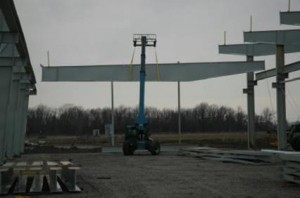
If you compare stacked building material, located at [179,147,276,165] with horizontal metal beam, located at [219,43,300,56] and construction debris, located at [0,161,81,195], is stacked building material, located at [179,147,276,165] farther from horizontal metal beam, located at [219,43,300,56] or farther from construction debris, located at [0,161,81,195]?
construction debris, located at [0,161,81,195]

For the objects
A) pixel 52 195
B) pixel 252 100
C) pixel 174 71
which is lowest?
pixel 52 195

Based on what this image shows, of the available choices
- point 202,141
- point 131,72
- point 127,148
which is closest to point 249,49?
point 131,72

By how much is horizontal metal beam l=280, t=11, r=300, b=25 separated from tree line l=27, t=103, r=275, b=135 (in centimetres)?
6655

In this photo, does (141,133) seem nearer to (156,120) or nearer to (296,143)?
Answer: (296,143)

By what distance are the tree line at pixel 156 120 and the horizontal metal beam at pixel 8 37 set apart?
70.6 m

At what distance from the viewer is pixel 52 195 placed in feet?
31.3

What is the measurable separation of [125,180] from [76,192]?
2429 millimetres

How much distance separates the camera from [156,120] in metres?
95.2

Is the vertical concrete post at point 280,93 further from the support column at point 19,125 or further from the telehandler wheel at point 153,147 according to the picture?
the support column at point 19,125

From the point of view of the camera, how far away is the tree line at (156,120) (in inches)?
3578

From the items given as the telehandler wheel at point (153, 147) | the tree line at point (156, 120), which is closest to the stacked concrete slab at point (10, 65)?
the telehandler wheel at point (153, 147)

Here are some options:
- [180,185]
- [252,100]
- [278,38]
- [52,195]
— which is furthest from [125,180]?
[252,100]

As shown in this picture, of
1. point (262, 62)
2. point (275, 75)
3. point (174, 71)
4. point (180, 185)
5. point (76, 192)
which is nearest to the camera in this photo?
point (76, 192)

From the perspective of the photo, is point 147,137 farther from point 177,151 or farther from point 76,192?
Answer: point 76,192
